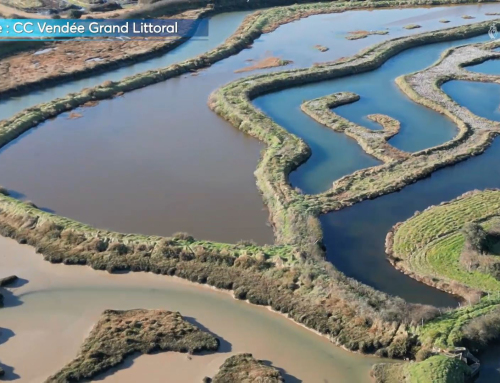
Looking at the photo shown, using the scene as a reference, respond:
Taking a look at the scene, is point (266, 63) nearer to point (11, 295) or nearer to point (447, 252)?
point (447, 252)

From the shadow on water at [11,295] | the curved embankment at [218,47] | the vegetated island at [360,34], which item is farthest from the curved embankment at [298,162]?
the vegetated island at [360,34]

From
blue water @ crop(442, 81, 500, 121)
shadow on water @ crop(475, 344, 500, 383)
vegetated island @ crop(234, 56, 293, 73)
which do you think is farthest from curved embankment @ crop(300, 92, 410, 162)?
shadow on water @ crop(475, 344, 500, 383)

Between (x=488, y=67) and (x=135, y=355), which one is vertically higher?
(x=488, y=67)

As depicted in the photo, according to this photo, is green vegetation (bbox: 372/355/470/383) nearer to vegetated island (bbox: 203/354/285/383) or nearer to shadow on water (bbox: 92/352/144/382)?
vegetated island (bbox: 203/354/285/383)

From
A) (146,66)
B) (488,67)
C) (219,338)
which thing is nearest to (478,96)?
(488,67)

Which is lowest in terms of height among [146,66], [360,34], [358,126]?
[358,126]

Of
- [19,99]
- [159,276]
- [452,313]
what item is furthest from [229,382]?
[19,99]
